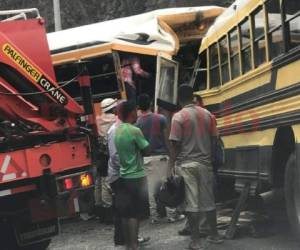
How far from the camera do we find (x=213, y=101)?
10.3 m

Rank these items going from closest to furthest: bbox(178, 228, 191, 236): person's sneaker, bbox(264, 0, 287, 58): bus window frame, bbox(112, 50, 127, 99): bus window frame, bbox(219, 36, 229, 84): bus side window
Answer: bbox(264, 0, 287, 58): bus window frame
bbox(178, 228, 191, 236): person's sneaker
bbox(219, 36, 229, 84): bus side window
bbox(112, 50, 127, 99): bus window frame

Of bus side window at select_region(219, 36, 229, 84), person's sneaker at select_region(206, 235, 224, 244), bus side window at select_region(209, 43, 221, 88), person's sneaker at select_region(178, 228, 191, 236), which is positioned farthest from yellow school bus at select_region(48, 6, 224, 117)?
person's sneaker at select_region(206, 235, 224, 244)

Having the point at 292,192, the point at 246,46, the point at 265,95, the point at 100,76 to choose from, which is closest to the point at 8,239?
the point at 292,192

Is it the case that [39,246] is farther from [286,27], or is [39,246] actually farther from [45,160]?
[286,27]

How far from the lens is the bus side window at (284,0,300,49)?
630cm

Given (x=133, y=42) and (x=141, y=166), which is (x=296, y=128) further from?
(x=133, y=42)

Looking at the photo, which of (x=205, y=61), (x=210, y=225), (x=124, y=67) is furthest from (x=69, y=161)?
(x=205, y=61)

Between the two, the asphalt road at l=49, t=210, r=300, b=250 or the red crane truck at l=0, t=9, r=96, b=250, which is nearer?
the red crane truck at l=0, t=9, r=96, b=250

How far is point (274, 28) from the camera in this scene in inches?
274

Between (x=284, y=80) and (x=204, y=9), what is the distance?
6275 mm

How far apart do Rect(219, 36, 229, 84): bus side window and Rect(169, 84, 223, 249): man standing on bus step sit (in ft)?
8.57

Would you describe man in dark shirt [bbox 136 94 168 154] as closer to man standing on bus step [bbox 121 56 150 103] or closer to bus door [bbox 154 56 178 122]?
bus door [bbox 154 56 178 122]

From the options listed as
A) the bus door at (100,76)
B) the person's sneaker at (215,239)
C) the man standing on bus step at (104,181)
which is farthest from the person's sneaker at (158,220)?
the bus door at (100,76)

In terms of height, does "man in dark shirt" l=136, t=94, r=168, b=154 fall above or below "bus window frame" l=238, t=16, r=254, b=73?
below
